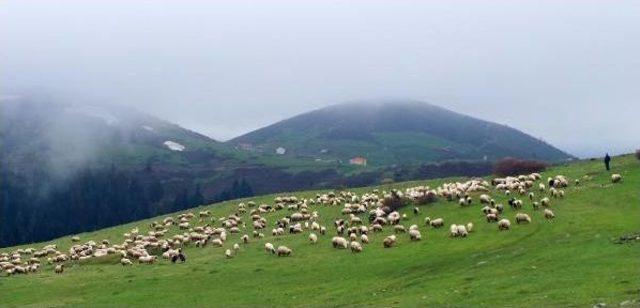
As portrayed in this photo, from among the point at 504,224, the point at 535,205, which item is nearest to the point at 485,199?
the point at 535,205

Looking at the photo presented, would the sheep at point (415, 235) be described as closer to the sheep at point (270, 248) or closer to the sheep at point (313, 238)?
the sheep at point (313, 238)

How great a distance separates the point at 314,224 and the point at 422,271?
22165mm

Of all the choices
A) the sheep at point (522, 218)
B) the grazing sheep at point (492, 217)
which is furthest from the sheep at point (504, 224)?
the grazing sheep at point (492, 217)

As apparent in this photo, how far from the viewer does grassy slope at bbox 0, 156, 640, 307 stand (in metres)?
34.9

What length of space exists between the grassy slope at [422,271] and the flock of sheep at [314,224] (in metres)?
1.15

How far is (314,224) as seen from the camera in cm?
6481

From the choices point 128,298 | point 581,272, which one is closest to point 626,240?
point 581,272

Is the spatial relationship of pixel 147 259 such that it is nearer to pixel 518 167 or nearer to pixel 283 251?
pixel 283 251

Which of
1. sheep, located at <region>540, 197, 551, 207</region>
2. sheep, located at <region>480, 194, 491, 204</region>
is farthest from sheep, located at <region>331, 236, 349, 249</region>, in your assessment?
sheep, located at <region>540, 197, 551, 207</region>

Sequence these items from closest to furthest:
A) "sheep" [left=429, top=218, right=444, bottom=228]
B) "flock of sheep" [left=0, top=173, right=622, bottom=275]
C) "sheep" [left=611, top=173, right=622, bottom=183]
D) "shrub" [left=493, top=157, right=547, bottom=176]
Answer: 1. "flock of sheep" [left=0, top=173, right=622, bottom=275]
2. "sheep" [left=429, top=218, right=444, bottom=228]
3. "sheep" [left=611, top=173, right=622, bottom=183]
4. "shrub" [left=493, top=157, right=547, bottom=176]

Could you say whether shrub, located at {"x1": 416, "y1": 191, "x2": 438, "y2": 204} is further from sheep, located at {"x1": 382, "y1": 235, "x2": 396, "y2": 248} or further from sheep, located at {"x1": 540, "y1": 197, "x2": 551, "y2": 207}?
sheep, located at {"x1": 382, "y1": 235, "x2": 396, "y2": 248}

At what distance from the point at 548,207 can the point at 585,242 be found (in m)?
14.9

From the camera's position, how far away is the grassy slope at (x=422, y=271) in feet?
114

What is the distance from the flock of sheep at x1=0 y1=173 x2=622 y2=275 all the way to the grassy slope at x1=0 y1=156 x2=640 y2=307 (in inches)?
45.3
